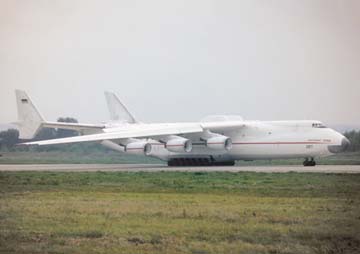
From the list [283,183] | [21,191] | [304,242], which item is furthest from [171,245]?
[283,183]

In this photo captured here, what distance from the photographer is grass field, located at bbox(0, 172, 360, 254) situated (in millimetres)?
11539

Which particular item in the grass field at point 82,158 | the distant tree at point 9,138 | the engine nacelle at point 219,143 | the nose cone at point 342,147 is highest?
the distant tree at point 9,138

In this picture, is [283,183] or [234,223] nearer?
[234,223]

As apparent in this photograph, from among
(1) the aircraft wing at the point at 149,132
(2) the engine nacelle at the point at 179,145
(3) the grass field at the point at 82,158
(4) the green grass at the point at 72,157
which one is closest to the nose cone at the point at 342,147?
(1) the aircraft wing at the point at 149,132

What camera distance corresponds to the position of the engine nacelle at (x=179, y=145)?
40625 millimetres

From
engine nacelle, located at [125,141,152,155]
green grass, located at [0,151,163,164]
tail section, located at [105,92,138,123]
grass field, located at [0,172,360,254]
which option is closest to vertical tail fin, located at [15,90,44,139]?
engine nacelle, located at [125,141,152,155]

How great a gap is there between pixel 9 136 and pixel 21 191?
2519 cm

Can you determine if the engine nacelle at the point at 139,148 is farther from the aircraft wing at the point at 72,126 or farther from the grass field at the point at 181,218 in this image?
the grass field at the point at 181,218

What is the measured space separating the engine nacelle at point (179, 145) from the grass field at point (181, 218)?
17851mm

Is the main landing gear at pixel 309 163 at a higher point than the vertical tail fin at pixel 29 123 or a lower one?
lower

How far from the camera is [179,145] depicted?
40.6 m

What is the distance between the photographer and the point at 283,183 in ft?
77.7

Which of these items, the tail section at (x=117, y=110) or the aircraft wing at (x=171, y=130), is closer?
the aircraft wing at (x=171, y=130)

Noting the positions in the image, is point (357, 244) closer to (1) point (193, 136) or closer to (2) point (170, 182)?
(2) point (170, 182)
